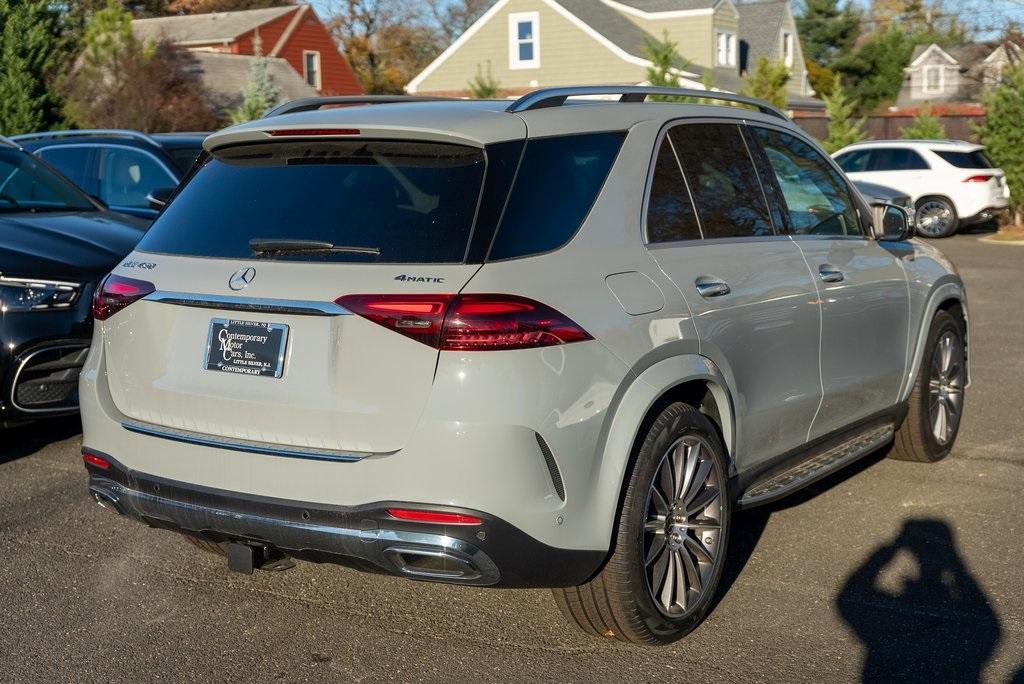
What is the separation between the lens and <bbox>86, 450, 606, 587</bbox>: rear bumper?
3.76m

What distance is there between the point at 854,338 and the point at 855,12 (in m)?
68.5

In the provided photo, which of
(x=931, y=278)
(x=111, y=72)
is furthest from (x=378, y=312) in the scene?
(x=111, y=72)

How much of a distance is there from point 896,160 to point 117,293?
69.6 feet

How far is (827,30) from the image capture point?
6900 cm

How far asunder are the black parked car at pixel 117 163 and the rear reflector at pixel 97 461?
21.6 feet

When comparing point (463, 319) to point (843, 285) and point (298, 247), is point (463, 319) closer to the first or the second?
point (298, 247)

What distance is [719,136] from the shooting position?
204 inches

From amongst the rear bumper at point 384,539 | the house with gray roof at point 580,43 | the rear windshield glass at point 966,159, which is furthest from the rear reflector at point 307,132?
the house with gray roof at point 580,43

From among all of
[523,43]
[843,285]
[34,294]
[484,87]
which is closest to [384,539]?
[843,285]

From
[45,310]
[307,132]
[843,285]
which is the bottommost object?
[45,310]

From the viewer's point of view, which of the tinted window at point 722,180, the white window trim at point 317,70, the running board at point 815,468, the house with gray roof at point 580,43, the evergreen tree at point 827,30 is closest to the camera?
the tinted window at point 722,180

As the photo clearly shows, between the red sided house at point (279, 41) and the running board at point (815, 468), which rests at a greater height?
the red sided house at point (279, 41)

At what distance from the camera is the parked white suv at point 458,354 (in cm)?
377

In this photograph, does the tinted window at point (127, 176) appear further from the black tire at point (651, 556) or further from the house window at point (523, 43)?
the house window at point (523, 43)
